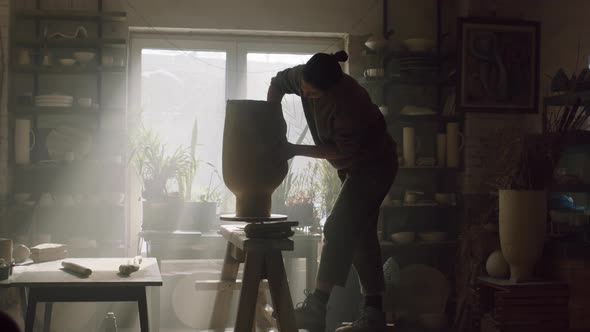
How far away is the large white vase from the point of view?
379 centimetres

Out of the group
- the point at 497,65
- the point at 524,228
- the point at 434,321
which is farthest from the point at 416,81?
the point at 434,321

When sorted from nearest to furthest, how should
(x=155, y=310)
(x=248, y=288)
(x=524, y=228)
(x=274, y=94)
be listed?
(x=248, y=288)
(x=274, y=94)
(x=524, y=228)
(x=155, y=310)

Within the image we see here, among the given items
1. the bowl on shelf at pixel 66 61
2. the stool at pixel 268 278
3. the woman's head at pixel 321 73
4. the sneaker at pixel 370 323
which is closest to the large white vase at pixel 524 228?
the sneaker at pixel 370 323

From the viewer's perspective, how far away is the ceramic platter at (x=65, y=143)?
14.4ft

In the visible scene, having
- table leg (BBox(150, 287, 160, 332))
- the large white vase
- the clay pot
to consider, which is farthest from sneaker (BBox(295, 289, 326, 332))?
the large white vase

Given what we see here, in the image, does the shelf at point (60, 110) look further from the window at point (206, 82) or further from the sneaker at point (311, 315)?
the sneaker at point (311, 315)

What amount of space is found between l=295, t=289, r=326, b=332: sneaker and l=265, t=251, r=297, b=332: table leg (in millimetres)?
233

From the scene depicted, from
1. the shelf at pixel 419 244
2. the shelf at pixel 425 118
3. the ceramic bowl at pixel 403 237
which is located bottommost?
the shelf at pixel 419 244

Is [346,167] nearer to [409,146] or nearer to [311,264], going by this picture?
[311,264]

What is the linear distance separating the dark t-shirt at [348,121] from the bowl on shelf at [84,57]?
2110 millimetres

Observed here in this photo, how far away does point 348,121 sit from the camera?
8.48ft

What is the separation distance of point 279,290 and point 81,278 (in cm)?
75

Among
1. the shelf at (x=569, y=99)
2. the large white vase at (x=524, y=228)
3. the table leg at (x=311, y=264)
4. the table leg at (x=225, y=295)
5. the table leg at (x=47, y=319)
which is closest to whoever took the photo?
the table leg at (x=225, y=295)

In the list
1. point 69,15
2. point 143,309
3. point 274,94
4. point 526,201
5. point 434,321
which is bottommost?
point 434,321
